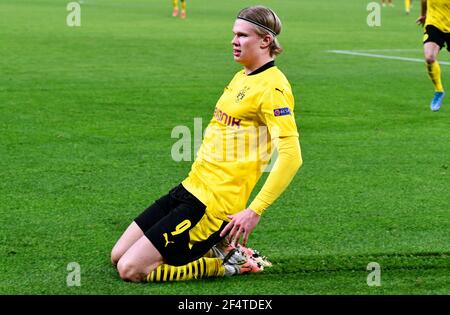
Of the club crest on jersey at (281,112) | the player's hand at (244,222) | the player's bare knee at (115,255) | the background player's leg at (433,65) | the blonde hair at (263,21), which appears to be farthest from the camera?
the background player's leg at (433,65)

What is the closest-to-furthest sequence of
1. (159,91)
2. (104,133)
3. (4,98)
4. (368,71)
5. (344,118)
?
(104,133)
(344,118)
(4,98)
(159,91)
(368,71)

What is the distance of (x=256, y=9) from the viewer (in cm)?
583

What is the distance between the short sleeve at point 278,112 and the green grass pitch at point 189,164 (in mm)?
973

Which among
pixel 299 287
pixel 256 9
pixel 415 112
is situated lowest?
pixel 299 287

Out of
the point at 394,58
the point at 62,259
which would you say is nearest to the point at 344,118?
the point at 62,259

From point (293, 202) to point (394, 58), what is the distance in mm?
12764

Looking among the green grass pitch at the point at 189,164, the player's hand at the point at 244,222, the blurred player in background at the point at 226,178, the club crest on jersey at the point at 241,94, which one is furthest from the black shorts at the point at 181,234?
the club crest on jersey at the point at 241,94

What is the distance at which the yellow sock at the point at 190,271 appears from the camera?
19.4 ft

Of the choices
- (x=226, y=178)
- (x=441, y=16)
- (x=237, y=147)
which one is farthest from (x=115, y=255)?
(x=441, y=16)

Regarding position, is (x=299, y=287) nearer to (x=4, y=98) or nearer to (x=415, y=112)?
(x=415, y=112)

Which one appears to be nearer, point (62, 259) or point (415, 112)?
point (62, 259)

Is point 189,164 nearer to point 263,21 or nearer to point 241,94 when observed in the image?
point 241,94

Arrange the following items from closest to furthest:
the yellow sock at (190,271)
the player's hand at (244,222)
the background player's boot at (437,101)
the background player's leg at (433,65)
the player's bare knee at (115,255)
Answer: the player's hand at (244,222)
the yellow sock at (190,271)
the player's bare knee at (115,255)
the background player's boot at (437,101)
the background player's leg at (433,65)

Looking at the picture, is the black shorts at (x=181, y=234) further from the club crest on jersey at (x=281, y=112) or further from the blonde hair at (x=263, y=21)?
the blonde hair at (x=263, y=21)
